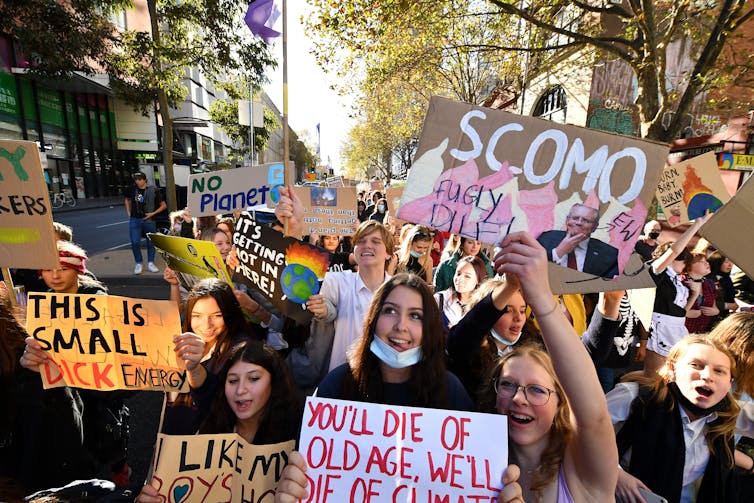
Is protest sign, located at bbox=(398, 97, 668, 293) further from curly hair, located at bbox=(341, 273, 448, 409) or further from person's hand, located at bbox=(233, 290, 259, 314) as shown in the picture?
person's hand, located at bbox=(233, 290, 259, 314)

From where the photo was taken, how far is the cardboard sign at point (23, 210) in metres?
2.24

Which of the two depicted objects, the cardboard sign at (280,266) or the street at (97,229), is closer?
the cardboard sign at (280,266)

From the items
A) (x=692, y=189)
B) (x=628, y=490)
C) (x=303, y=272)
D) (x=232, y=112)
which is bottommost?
(x=628, y=490)

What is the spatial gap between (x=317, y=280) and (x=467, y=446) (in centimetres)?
159

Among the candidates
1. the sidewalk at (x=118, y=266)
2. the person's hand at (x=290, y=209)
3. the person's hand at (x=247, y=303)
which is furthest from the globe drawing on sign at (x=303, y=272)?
the sidewalk at (x=118, y=266)

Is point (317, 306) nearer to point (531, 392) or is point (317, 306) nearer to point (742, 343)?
point (531, 392)

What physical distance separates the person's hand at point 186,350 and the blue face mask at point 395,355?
2.83ft

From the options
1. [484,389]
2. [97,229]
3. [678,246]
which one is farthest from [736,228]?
[97,229]

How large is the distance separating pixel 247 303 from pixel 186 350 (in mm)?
1124

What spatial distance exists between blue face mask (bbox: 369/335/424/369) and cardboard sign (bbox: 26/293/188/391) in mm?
947

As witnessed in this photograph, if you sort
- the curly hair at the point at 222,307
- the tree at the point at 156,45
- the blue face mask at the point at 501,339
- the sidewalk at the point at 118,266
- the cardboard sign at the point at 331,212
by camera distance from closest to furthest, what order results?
the blue face mask at the point at 501,339 → the curly hair at the point at 222,307 → the cardboard sign at the point at 331,212 → the sidewalk at the point at 118,266 → the tree at the point at 156,45

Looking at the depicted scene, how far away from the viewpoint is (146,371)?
191cm

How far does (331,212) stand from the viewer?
18.3 feet

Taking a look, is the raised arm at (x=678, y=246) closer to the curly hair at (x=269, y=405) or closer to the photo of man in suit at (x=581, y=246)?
the photo of man in suit at (x=581, y=246)
